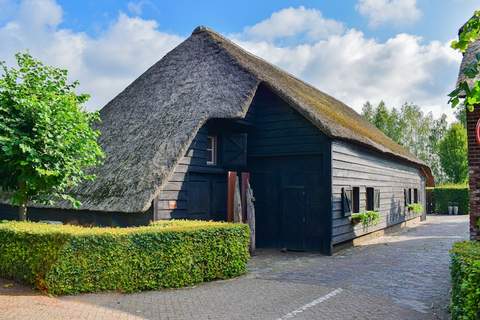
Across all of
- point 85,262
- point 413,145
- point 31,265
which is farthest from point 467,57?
point 413,145

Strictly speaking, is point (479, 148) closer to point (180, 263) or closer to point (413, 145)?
point (180, 263)

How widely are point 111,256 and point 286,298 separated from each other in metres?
3.22

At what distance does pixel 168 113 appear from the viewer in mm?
13195

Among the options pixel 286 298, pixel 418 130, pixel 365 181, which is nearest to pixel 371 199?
pixel 365 181

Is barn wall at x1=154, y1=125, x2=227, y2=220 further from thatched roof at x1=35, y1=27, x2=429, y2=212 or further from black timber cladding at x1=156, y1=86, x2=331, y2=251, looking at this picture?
thatched roof at x1=35, y1=27, x2=429, y2=212

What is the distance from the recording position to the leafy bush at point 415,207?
2310 centimetres

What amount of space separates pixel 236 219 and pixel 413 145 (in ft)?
158

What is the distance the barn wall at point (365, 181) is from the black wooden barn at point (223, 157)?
0.23 ft

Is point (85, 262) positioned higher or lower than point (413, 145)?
lower

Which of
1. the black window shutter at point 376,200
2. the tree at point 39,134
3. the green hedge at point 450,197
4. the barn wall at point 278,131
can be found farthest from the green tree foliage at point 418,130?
the tree at point 39,134

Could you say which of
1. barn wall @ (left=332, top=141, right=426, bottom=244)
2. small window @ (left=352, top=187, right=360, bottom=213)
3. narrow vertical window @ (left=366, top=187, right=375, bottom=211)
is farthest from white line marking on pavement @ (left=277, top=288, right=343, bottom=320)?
narrow vertical window @ (left=366, top=187, right=375, bottom=211)

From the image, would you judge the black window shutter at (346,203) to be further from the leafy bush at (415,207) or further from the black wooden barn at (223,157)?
the leafy bush at (415,207)

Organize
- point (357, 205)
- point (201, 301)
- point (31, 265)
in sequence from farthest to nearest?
A: point (357, 205) < point (31, 265) < point (201, 301)

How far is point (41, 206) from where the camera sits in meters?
13.6
